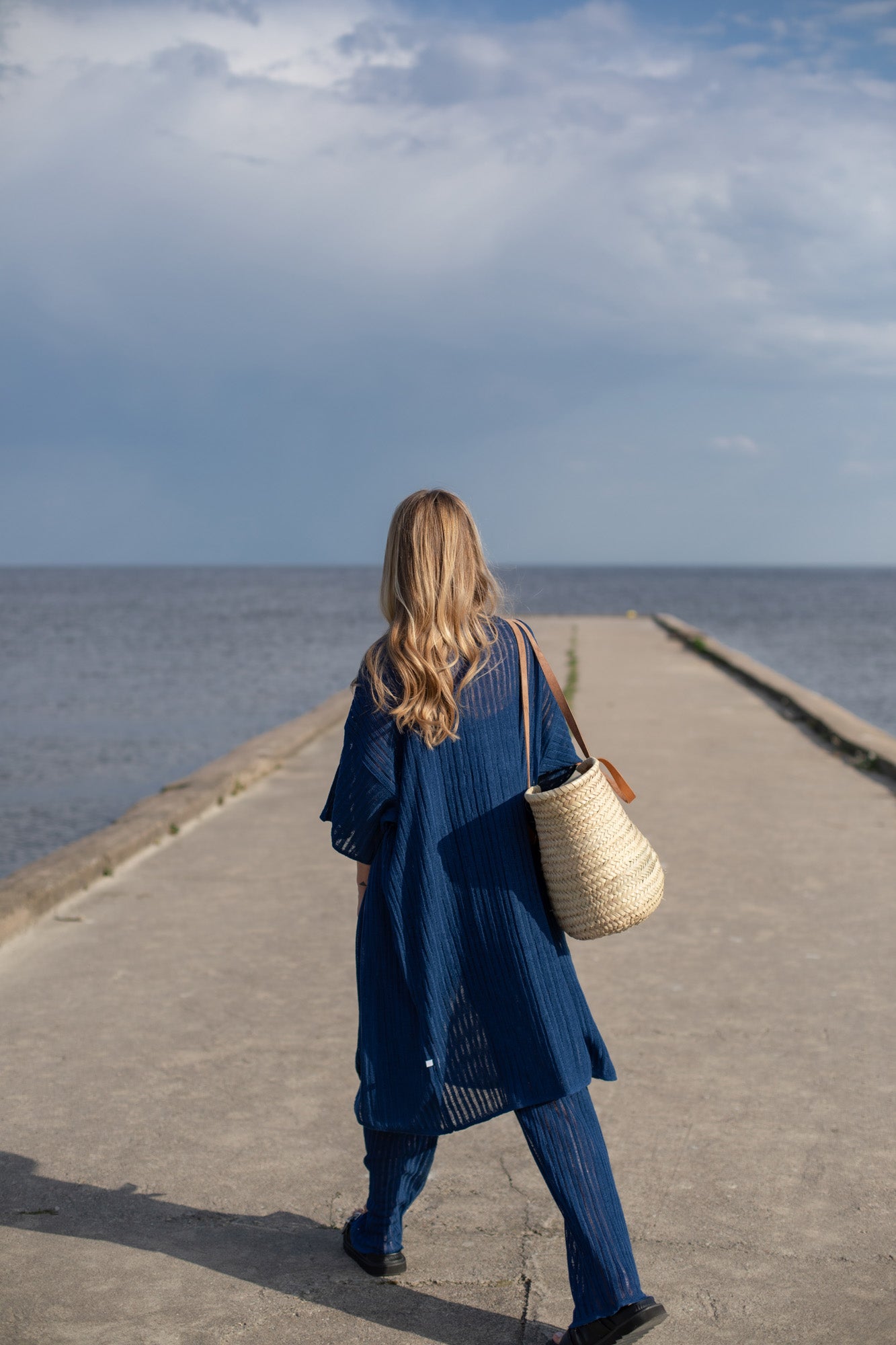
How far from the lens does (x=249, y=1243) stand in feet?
10.2

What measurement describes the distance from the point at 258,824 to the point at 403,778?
17.8 ft

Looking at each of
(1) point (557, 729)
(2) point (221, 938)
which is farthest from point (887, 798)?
(1) point (557, 729)

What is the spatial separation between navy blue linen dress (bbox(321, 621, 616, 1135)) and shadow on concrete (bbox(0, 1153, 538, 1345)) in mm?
412

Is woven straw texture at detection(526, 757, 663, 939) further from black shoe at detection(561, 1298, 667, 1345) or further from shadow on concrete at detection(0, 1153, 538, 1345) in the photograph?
shadow on concrete at detection(0, 1153, 538, 1345)

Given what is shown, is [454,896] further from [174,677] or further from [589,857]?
[174,677]

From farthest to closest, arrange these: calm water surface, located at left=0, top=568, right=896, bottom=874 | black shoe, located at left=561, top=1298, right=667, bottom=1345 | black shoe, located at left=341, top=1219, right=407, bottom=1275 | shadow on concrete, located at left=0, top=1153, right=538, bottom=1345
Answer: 1. calm water surface, located at left=0, top=568, right=896, bottom=874
2. black shoe, located at left=341, top=1219, right=407, bottom=1275
3. shadow on concrete, located at left=0, top=1153, right=538, bottom=1345
4. black shoe, located at left=561, top=1298, right=667, bottom=1345

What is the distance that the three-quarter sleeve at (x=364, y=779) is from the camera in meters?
2.73

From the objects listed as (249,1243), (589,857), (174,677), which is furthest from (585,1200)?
(174,677)

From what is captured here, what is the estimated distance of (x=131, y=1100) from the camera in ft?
12.8

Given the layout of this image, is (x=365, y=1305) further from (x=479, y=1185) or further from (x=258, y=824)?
(x=258, y=824)

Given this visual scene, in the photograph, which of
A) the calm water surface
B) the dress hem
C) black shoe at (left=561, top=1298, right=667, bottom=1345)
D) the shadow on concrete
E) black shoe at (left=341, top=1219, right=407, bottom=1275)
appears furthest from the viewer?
the calm water surface

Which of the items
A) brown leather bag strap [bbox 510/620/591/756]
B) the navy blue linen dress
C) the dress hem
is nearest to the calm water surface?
brown leather bag strap [bbox 510/620/591/756]

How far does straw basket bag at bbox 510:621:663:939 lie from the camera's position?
2656mm

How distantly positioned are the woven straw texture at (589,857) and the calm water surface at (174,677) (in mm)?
439
